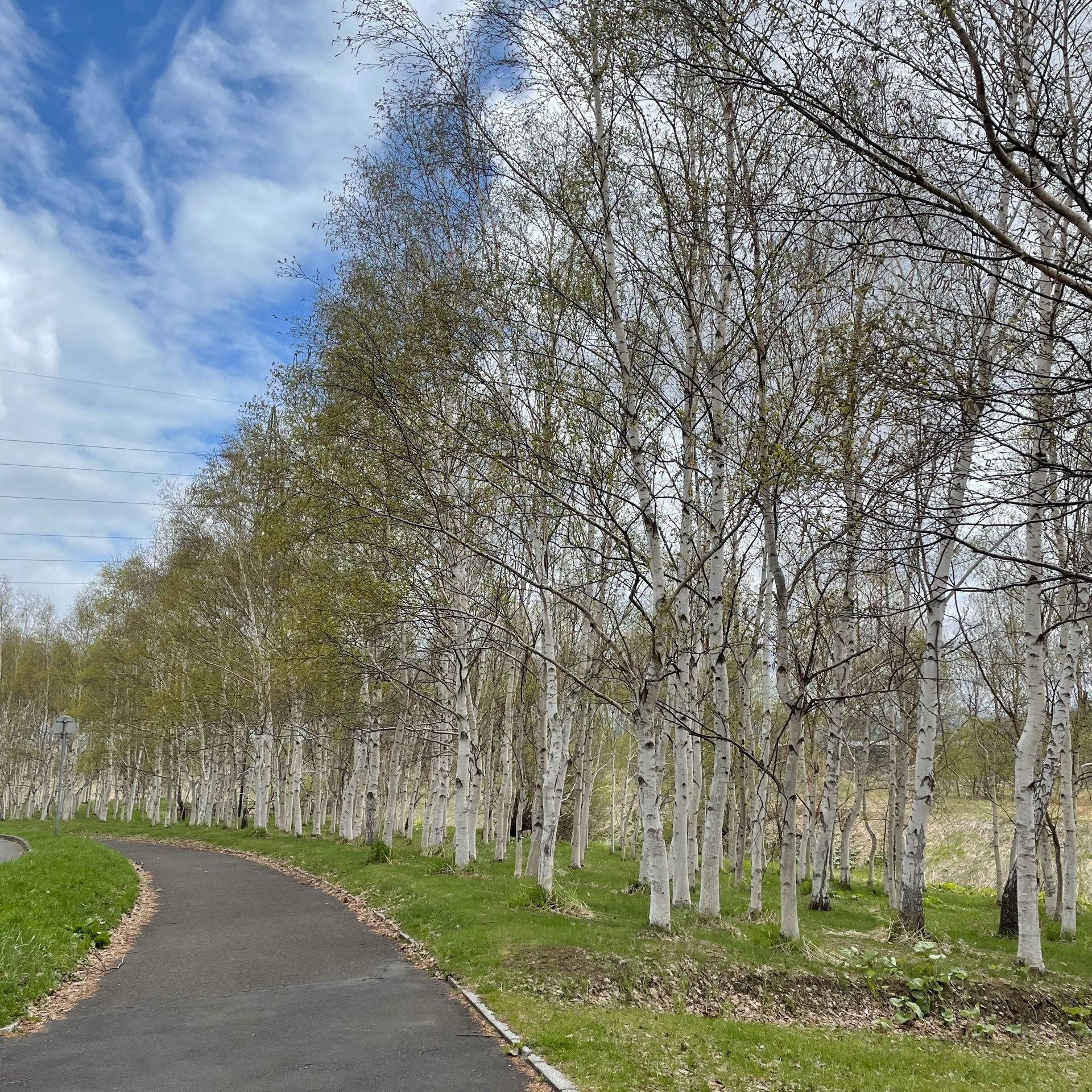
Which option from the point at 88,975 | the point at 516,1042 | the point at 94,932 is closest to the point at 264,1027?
the point at 516,1042

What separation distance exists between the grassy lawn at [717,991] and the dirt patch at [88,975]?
363cm

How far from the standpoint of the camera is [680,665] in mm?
14312

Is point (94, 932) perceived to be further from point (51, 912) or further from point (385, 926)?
point (385, 926)

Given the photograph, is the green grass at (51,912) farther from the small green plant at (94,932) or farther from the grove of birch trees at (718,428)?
the grove of birch trees at (718,428)

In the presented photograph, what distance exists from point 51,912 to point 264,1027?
5.52m

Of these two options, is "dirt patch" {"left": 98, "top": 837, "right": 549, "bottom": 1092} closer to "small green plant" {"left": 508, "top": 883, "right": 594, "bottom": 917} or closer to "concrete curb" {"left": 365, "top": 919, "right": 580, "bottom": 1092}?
"concrete curb" {"left": 365, "top": 919, "right": 580, "bottom": 1092}

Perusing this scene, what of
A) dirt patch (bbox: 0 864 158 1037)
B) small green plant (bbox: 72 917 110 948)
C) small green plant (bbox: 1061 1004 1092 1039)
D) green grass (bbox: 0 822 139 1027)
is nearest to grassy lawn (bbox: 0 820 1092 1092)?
small green plant (bbox: 1061 1004 1092 1039)

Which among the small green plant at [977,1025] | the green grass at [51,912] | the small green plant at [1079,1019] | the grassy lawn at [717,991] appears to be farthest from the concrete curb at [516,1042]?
the small green plant at [1079,1019]

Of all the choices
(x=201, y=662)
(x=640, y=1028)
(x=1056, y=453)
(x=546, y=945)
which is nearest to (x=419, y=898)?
(x=546, y=945)

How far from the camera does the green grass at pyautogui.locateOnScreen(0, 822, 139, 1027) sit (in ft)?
25.4

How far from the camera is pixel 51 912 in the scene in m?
10.7

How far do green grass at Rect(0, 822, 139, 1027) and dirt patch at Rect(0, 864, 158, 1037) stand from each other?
0.31 ft

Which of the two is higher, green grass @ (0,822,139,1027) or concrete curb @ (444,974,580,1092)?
concrete curb @ (444,974,580,1092)

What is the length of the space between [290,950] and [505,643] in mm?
4953
